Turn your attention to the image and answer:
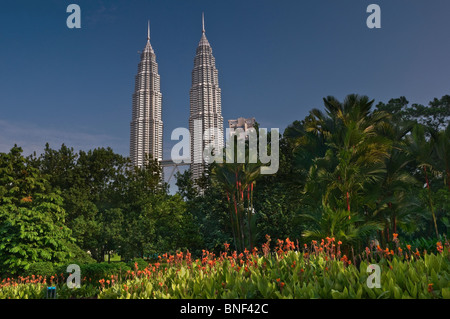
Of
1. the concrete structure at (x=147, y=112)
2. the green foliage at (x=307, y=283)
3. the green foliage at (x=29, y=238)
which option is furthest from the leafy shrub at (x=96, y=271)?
the concrete structure at (x=147, y=112)

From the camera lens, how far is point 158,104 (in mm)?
81062

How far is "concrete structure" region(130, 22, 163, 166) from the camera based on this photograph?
252ft

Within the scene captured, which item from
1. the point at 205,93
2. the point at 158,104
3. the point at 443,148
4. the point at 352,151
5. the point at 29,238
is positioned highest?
the point at 205,93

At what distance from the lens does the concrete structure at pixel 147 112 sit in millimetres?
76875

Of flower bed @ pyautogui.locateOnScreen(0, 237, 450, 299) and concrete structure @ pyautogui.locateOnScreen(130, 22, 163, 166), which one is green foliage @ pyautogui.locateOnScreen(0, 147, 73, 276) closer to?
flower bed @ pyautogui.locateOnScreen(0, 237, 450, 299)

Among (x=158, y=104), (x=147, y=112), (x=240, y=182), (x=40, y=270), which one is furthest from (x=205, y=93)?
(x=40, y=270)

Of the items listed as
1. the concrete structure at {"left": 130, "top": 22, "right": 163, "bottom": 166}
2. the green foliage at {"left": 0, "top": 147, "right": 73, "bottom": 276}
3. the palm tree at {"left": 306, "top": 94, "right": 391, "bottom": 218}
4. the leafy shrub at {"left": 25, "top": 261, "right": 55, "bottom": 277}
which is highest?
the concrete structure at {"left": 130, "top": 22, "right": 163, "bottom": 166}

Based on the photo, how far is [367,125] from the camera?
43.3 ft

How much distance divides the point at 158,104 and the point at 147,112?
3.68 m

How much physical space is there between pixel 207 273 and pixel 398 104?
2944 cm

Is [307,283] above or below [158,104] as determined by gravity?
below

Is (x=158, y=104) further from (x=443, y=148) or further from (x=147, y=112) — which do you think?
(x=443, y=148)

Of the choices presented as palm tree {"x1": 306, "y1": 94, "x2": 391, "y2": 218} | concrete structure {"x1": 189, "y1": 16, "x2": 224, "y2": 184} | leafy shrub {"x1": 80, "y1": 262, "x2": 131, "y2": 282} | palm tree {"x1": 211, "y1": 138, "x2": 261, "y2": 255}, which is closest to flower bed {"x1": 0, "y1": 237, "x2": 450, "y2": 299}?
palm tree {"x1": 306, "y1": 94, "x2": 391, "y2": 218}
